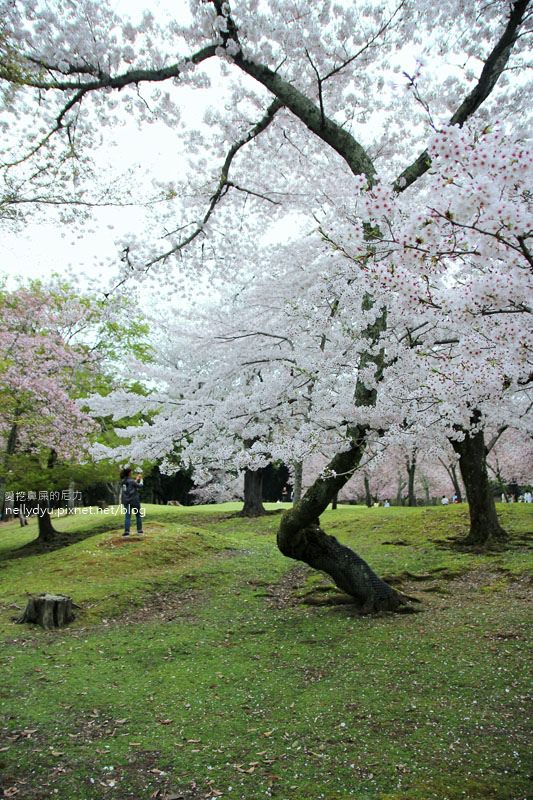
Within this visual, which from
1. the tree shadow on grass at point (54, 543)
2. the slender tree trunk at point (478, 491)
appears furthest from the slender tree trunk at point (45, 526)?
the slender tree trunk at point (478, 491)

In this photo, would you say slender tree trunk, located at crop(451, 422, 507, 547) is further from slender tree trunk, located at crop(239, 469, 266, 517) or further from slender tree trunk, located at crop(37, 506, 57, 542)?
slender tree trunk, located at crop(37, 506, 57, 542)

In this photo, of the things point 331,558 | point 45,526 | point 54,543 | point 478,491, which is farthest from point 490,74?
point 45,526

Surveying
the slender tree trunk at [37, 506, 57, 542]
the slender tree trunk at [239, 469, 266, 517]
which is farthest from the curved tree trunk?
→ the slender tree trunk at [239, 469, 266, 517]

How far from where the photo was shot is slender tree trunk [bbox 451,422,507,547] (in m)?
12.0

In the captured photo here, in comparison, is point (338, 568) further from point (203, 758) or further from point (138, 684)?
point (203, 758)

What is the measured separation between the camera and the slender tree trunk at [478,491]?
12.0 m

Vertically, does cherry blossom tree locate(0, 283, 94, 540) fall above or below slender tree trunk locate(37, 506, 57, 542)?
above

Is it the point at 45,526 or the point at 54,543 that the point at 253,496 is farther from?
the point at 45,526

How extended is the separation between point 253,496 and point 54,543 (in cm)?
706

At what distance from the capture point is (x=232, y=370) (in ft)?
29.6

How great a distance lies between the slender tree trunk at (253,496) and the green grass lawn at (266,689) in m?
9.73

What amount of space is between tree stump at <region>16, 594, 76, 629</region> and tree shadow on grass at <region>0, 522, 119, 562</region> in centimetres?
795

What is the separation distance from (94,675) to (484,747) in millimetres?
3954

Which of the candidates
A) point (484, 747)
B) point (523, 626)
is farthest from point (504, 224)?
point (523, 626)
